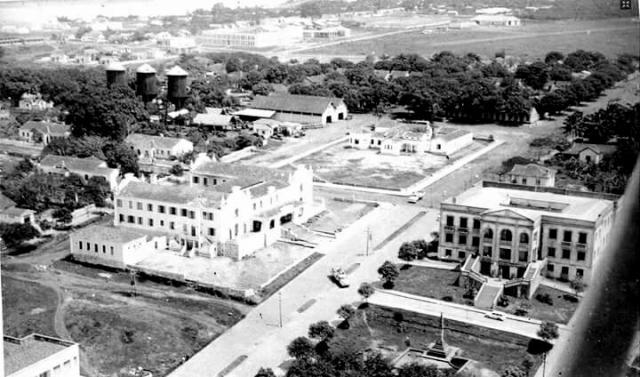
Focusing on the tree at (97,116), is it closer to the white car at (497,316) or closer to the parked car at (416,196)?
the parked car at (416,196)

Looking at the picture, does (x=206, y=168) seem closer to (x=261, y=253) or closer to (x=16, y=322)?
(x=261, y=253)

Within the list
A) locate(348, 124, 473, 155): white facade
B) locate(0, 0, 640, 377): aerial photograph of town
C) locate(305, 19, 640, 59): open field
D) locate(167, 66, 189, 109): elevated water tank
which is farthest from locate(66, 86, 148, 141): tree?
locate(305, 19, 640, 59): open field

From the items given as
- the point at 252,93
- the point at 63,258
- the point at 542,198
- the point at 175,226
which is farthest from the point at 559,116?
the point at 63,258

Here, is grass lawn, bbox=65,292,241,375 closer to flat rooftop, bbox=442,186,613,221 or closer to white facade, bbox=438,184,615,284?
white facade, bbox=438,184,615,284

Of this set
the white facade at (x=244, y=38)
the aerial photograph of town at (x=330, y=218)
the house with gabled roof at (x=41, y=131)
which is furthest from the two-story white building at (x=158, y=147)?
the white facade at (x=244, y=38)

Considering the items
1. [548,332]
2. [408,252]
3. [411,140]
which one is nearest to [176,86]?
[411,140]

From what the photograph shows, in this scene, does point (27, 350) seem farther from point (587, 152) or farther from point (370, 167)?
point (587, 152)

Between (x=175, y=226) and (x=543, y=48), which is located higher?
(x=543, y=48)
